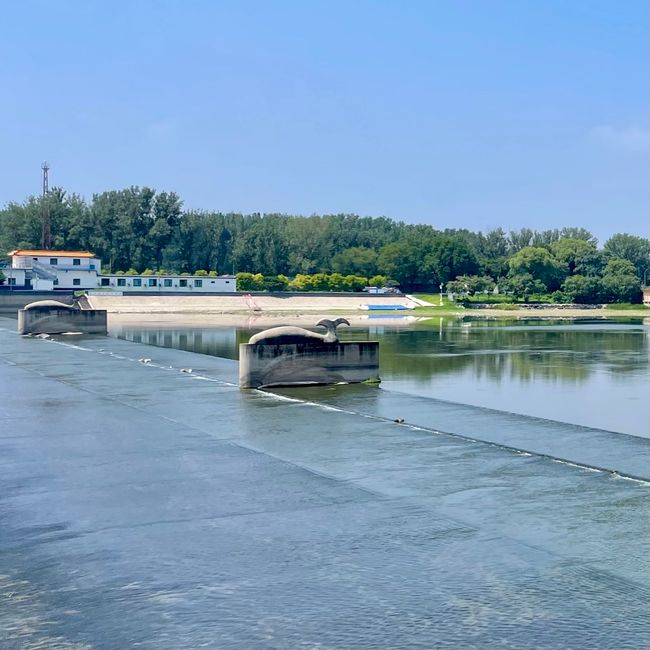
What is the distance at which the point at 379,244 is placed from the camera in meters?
136

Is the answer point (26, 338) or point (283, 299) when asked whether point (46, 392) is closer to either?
point (26, 338)

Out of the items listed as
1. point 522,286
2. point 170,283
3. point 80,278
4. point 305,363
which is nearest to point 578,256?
point 522,286

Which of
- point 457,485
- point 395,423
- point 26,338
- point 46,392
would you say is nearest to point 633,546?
point 457,485

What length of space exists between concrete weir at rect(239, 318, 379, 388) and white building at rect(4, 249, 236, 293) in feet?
234

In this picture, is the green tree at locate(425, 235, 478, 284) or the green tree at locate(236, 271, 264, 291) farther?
the green tree at locate(425, 235, 478, 284)

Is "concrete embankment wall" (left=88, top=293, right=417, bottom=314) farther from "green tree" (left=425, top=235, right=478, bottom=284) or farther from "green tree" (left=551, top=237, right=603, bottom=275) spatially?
"green tree" (left=551, top=237, right=603, bottom=275)

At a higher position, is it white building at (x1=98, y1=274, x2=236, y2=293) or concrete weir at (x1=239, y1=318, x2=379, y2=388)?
white building at (x1=98, y1=274, x2=236, y2=293)

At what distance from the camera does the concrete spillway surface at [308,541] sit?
8156mm

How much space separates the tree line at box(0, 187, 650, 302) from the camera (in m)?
110

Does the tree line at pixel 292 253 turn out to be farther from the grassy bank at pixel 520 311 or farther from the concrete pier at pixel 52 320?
the concrete pier at pixel 52 320

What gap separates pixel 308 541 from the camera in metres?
10.6

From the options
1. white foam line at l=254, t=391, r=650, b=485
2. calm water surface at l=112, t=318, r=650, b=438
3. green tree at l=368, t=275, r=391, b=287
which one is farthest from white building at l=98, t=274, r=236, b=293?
white foam line at l=254, t=391, r=650, b=485

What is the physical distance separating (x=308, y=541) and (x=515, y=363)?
33592 mm

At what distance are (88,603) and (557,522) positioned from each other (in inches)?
234
